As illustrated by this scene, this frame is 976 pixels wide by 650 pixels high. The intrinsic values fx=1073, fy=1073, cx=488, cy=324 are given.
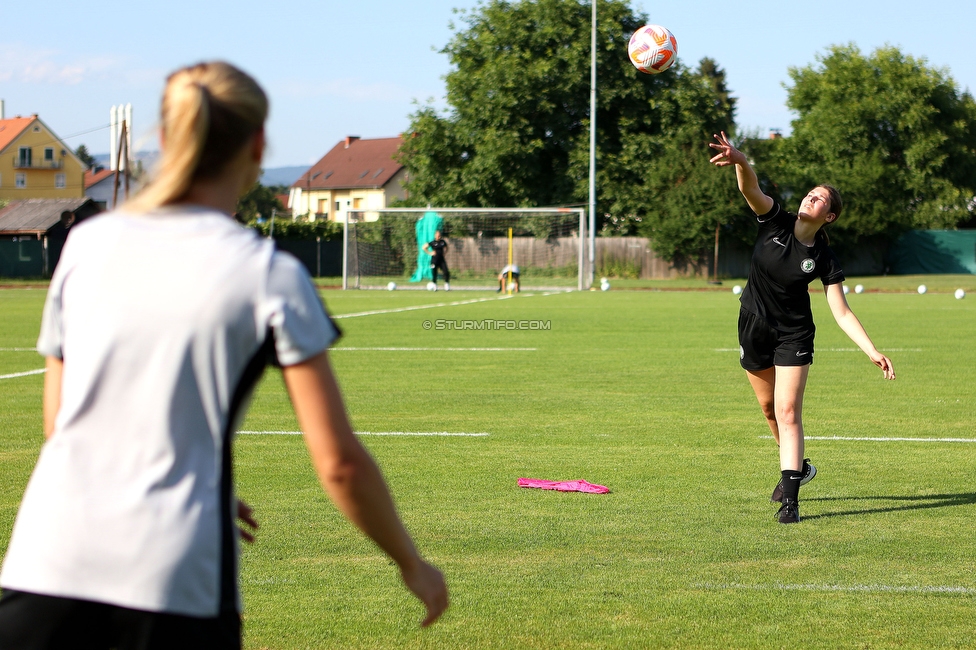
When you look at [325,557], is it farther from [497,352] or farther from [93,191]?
[93,191]

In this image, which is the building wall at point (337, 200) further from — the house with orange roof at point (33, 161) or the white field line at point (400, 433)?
the white field line at point (400, 433)

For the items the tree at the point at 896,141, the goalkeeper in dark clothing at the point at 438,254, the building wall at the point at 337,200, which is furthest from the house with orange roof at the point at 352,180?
the goalkeeper in dark clothing at the point at 438,254

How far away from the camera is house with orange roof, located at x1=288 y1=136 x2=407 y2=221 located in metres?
111

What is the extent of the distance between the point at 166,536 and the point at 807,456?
694 cm

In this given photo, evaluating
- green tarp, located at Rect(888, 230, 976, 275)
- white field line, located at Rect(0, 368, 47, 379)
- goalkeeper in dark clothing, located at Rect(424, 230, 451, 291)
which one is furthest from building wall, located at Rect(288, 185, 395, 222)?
white field line, located at Rect(0, 368, 47, 379)

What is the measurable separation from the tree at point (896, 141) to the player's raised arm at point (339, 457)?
6134cm

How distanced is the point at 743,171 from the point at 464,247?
120ft

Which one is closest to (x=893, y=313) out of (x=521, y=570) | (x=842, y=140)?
(x=521, y=570)

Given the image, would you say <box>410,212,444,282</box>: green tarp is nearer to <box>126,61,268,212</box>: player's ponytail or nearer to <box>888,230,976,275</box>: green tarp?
<box>888,230,976,275</box>: green tarp

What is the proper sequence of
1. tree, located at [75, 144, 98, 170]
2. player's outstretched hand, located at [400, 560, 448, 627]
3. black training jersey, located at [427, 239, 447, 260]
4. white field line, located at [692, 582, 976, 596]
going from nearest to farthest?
player's outstretched hand, located at [400, 560, 448, 627], white field line, located at [692, 582, 976, 596], black training jersey, located at [427, 239, 447, 260], tree, located at [75, 144, 98, 170]

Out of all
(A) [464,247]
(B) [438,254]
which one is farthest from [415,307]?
(A) [464,247]

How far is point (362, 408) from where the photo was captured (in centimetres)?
1027

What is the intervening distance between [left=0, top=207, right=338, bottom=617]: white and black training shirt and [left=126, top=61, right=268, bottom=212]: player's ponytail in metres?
0.06

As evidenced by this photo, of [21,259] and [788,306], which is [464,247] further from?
[788,306]
